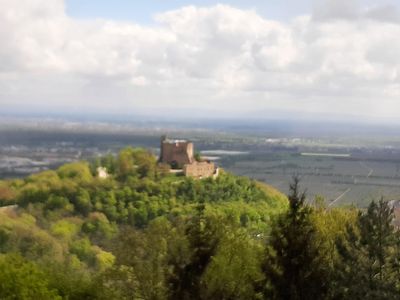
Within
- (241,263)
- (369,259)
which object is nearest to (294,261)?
(369,259)

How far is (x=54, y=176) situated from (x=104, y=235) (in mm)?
18804

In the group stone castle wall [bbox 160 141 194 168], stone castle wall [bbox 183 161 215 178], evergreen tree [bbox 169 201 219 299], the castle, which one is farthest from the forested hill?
stone castle wall [bbox 160 141 194 168]

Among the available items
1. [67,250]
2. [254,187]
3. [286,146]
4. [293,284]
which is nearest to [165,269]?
[293,284]

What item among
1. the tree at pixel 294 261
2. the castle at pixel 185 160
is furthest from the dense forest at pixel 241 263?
the castle at pixel 185 160

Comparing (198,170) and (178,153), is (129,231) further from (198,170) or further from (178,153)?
(178,153)

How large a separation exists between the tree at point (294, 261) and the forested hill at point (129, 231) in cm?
144

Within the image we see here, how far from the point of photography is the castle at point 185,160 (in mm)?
60969

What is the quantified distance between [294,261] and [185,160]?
156ft

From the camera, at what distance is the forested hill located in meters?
17.3

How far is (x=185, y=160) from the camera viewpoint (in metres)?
63.1

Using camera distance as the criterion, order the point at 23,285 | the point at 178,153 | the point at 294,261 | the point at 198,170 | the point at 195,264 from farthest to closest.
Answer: the point at 178,153
the point at 198,170
the point at 23,285
the point at 195,264
the point at 294,261

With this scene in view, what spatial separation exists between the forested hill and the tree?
1438mm

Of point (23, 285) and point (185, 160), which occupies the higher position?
point (185, 160)

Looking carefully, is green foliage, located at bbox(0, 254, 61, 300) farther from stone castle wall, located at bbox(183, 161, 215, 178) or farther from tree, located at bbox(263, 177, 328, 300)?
stone castle wall, located at bbox(183, 161, 215, 178)
